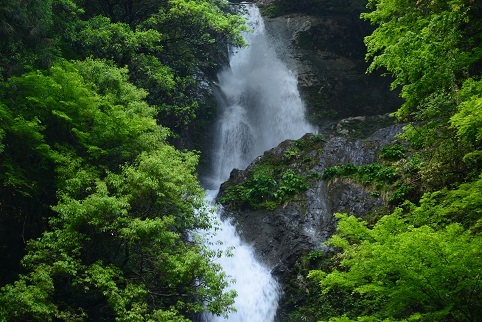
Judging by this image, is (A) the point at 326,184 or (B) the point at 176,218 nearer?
(B) the point at 176,218

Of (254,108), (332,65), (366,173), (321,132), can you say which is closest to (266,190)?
(366,173)

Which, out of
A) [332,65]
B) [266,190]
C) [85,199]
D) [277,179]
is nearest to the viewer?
[85,199]

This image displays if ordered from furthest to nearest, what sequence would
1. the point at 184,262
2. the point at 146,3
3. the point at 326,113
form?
the point at 326,113 → the point at 146,3 → the point at 184,262

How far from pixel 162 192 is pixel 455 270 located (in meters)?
6.42

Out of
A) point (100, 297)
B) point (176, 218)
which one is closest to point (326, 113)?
point (176, 218)

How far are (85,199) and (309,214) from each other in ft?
29.9

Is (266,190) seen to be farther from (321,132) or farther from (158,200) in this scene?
(321,132)

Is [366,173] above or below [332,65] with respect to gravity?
Result: below

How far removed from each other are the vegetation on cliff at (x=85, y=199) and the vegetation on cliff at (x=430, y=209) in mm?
3455

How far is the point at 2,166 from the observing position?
33.3 feet

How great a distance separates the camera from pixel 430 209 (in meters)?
7.27

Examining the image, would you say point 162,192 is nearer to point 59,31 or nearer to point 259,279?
point 259,279

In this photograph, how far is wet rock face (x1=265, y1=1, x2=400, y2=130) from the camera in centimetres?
2806

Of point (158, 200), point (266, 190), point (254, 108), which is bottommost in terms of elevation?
point (254, 108)
